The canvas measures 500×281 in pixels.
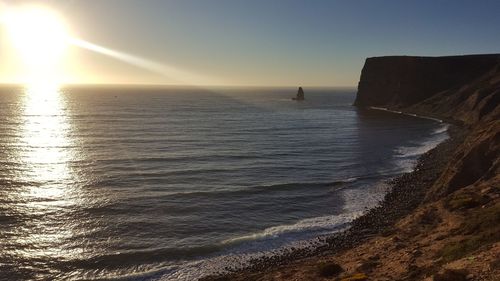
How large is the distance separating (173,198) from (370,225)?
16.5 meters

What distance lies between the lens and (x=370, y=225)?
30.8m

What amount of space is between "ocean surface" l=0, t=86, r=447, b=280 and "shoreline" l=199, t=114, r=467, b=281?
109 cm

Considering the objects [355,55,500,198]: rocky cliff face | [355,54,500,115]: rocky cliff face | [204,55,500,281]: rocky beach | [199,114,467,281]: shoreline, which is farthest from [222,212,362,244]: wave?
[355,54,500,115]: rocky cliff face

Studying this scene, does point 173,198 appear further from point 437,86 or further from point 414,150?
point 437,86

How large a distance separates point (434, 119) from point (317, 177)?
75.7 meters

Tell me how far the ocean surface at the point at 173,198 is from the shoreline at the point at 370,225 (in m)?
1.09

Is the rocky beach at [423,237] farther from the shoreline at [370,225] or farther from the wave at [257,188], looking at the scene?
the wave at [257,188]

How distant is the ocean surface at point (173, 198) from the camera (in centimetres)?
2644

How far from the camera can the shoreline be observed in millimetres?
24750

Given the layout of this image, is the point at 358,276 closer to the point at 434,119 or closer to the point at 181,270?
the point at 181,270

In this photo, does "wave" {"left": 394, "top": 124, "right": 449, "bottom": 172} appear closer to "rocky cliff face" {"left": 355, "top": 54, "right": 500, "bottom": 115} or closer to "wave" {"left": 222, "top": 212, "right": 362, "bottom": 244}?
"wave" {"left": 222, "top": 212, "right": 362, "bottom": 244}

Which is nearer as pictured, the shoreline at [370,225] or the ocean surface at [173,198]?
the shoreline at [370,225]

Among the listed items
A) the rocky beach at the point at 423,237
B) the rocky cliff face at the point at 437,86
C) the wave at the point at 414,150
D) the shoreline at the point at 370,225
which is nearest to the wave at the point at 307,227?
the shoreline at the point at 370,225

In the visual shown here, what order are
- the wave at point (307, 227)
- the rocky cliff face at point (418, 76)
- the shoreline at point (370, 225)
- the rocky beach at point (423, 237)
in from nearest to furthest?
the rocky beach at point (423, 237) → the shoreline at point (370, 225) → the wave at point (307, 227) → the rocky cliff face at point (418, 76)
